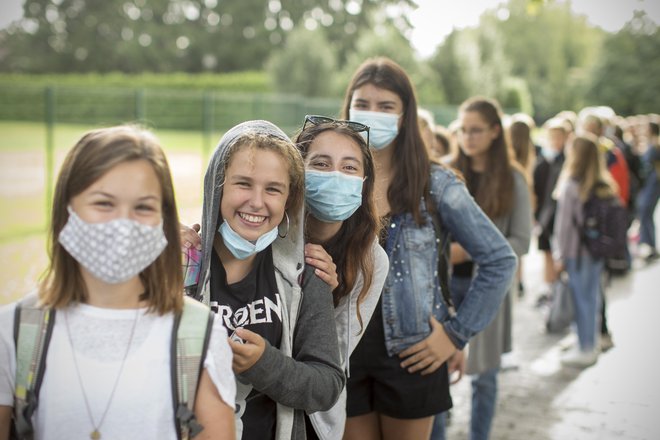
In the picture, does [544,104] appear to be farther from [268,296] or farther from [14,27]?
[268,296]

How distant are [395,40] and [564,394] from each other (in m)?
28.6

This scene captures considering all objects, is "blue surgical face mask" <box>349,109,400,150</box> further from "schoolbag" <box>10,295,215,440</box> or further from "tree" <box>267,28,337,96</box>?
"tree" <box>267,28,337,96</box>

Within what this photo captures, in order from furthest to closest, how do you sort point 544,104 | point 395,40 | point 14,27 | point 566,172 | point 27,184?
1. point 544,104
2. point 14,27
3. point 395,40
4. point 27,184
5. point 566,172

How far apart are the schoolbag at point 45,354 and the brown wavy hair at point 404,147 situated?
1.38 meters

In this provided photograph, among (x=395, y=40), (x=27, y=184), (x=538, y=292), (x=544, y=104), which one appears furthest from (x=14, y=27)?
(x=538, y=292)

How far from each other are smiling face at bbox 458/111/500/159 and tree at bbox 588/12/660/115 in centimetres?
4801

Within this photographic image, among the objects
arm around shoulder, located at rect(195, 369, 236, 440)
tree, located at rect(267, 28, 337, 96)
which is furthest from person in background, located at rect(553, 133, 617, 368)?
tree, located at rect(267, 28, 337, 96)

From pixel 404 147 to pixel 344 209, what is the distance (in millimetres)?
672

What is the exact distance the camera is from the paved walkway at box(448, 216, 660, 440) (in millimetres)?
5301

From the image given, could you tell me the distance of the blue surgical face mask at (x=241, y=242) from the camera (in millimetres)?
2193

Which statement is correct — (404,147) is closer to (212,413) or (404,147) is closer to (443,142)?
(212,413)

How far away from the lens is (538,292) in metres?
9.82

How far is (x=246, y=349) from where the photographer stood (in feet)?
6.50

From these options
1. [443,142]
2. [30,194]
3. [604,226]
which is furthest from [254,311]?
[30,194]
